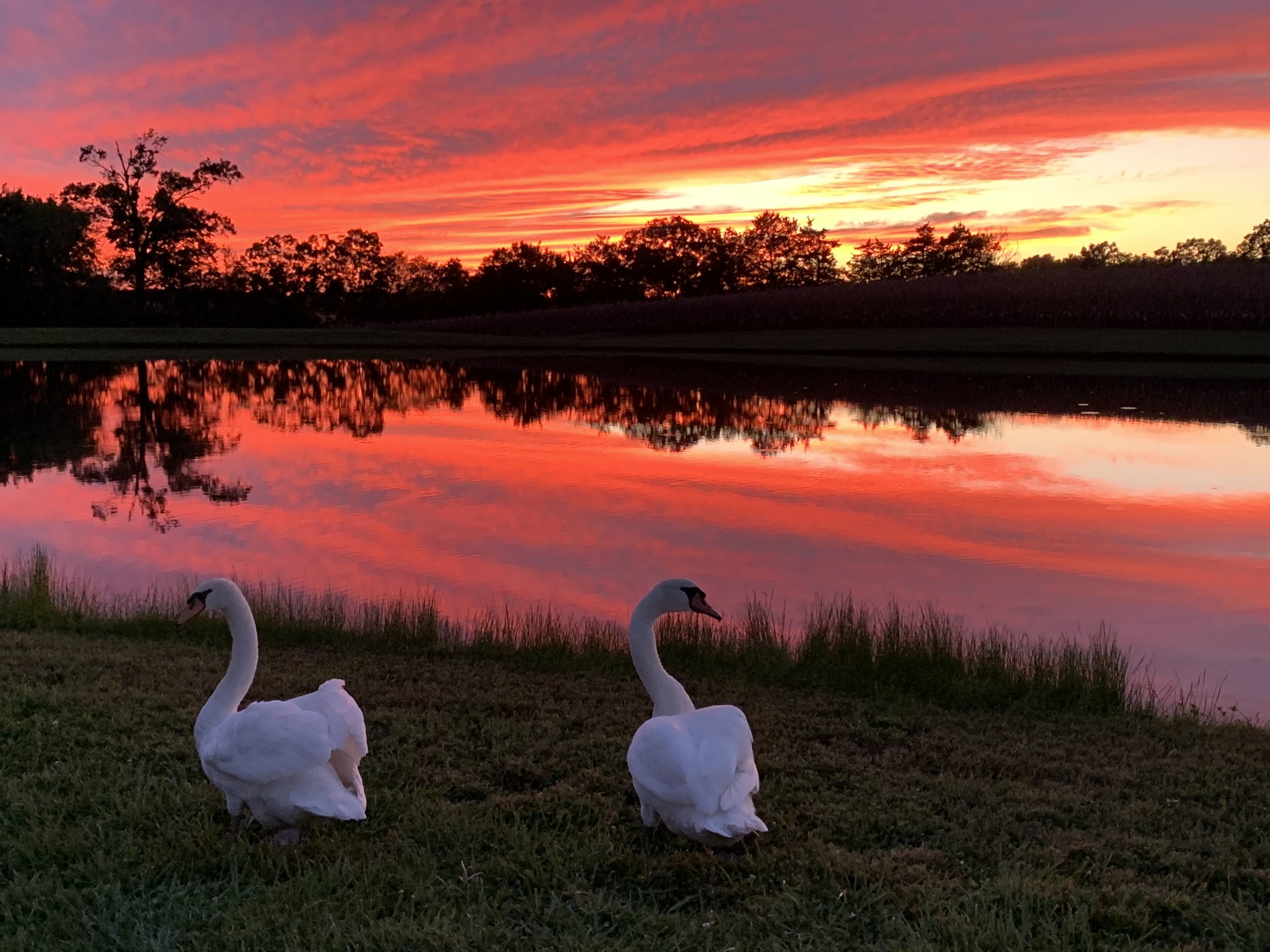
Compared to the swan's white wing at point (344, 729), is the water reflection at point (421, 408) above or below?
above

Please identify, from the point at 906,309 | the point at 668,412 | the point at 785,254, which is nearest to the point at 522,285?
the point at 785,254

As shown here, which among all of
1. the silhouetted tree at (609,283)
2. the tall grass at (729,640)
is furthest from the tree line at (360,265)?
the tall grass at (729,640)

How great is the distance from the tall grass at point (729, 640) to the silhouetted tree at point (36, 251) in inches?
2792

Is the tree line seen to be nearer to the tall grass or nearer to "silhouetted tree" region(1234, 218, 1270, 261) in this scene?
"silhouetted tree" region(1234, 218, 1270, 261)

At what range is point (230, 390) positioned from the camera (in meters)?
40.2

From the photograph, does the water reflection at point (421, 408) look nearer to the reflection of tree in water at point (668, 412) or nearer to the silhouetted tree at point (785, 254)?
the reflection of tree in water at point (668, 412)

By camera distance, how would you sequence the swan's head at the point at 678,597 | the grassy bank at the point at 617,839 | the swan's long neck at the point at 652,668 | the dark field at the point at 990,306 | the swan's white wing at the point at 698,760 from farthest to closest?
the dark field at the point at 990,306 < the swan's long neck at the point at 652,668 < the swan's head at the point at 678,597 < the swan's white wing at the point at 698,760 < the grassy bank at the point at 617,839

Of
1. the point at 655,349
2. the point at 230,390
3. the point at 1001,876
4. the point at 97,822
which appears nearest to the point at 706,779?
the point at 1001,876

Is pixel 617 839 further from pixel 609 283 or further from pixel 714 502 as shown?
pixel 609 283

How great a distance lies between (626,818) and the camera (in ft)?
19.5

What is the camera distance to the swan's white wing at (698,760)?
488 centimetres

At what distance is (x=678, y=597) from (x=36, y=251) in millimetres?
80507

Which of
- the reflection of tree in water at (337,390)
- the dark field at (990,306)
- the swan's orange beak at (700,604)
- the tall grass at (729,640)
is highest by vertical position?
the dark field at (990,306)

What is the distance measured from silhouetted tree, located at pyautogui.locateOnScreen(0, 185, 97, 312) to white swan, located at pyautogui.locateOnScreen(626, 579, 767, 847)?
261 feet
